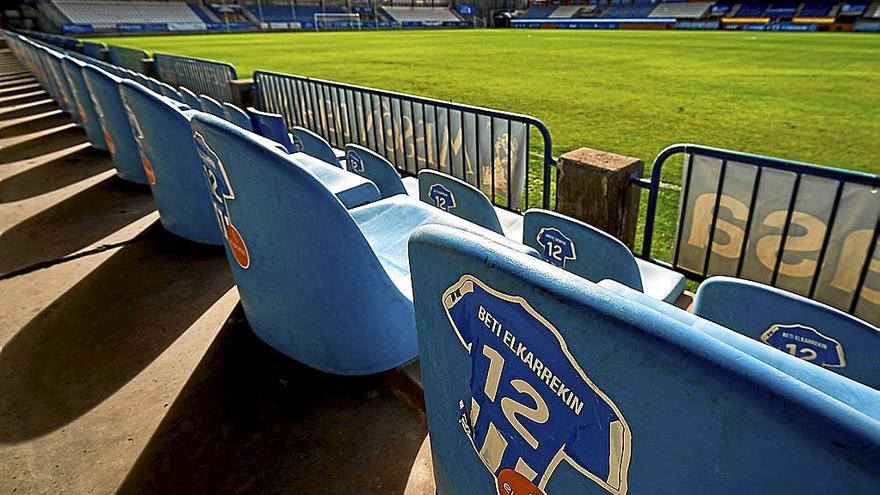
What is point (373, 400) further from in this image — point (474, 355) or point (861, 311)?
point (861, 311)

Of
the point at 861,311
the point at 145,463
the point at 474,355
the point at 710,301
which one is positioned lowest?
the point at 861,311

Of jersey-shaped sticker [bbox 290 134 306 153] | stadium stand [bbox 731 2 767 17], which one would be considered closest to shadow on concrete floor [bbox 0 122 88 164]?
jersey-shaped sticker [bbox 290 134 306 153]

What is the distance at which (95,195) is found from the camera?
4738mm

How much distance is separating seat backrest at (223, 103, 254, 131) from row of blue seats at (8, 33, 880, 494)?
2387mm

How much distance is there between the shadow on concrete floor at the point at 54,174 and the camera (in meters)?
4.92

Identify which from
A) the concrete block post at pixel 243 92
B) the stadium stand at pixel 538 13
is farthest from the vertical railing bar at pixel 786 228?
the stadium stand at pixel 538 13

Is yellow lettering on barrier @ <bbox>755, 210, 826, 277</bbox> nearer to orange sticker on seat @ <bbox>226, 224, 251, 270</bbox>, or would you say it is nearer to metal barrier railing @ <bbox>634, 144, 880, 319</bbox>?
metal barrier railing @ <bbox>634, 144, 880, 319</bbox>

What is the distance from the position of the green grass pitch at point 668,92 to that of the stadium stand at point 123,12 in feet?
113

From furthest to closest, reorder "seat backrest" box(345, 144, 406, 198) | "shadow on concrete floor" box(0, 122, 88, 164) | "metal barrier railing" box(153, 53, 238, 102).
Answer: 1. "metal barrier railing" box(153, 53, 238, 102)
2. "shadow on concrete floor" box(0, 122, 88, 164)
3. "seat backrest" box(345, 144, 406, 198)

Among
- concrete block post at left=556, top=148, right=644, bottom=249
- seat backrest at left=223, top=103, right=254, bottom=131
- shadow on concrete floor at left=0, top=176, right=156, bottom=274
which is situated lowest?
shadow on concrete floor at left=0, top=176, right=156, bottom=274

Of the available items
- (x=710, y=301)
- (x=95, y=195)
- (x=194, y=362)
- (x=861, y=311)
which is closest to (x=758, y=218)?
Result: (x=861, y=311)

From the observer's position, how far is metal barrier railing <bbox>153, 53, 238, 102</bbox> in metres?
8.98

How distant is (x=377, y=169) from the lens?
3.62 meters

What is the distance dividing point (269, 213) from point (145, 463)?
1.06m
